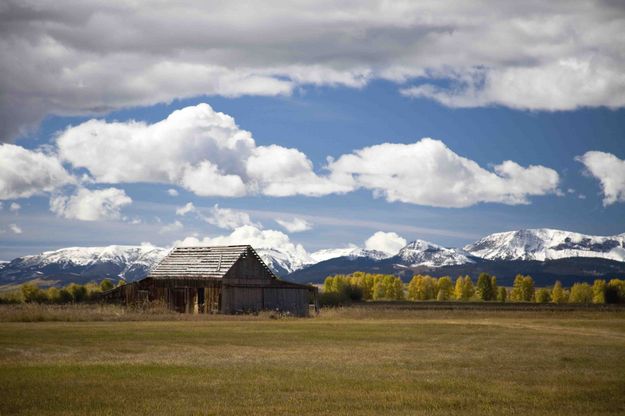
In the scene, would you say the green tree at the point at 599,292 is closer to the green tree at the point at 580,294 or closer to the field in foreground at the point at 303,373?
the green tree at the point at 580,294

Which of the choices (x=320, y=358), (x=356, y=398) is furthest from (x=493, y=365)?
(x=356, y=398)

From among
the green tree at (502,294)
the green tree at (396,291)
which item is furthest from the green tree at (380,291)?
the green tree at (502,294)

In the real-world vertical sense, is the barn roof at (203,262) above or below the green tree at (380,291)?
above

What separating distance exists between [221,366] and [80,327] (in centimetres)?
1946

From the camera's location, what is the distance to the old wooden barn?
68688mm

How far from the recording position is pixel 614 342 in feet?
117

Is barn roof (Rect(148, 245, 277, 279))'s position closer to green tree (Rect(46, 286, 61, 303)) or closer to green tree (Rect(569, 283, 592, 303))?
green tree (Rect(46, 286, 61, 303))

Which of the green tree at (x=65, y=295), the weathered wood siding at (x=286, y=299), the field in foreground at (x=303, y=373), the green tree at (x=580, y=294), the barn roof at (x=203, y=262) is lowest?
the green tree at (x=580, y=294)

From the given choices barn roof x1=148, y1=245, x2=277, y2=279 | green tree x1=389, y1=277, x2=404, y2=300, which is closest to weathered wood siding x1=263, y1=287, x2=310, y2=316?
barn roof x1=148, y1=245, x2=277, y2=279

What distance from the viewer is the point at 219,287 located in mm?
68312

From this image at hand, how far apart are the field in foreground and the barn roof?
101 ft

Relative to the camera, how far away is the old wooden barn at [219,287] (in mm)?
68688

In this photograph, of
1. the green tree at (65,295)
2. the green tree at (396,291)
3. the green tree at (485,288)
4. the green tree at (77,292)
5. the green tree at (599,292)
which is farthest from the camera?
the green tree at (396,291)

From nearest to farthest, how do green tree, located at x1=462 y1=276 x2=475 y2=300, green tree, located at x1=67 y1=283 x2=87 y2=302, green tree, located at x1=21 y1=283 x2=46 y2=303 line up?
green tree, located at x1=21 y1=283 x2=46 y2=303 < green tree, located at x1=67 y1=283 x2=87 y2=302 < green tree, located at x1=462 y1=276 x2=475 y2=300
